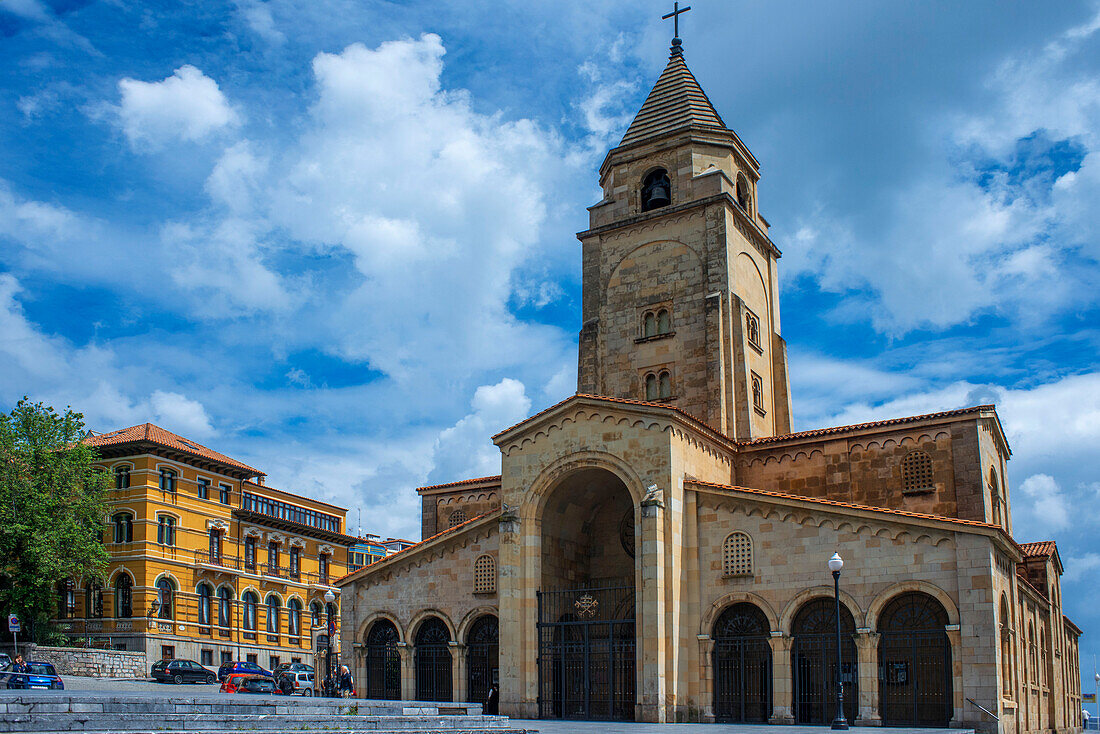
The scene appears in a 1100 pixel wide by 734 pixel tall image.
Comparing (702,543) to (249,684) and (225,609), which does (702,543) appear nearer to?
(249,684)

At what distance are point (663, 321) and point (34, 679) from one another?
25673 mm

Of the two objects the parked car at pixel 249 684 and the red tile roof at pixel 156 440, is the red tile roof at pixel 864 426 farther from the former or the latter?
the red tile roof at pixel 156 440

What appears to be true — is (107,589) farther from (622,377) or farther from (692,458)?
(692,458)

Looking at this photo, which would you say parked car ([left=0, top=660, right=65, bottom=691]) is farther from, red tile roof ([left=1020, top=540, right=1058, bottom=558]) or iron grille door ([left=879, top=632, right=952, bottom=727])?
red tile roof ([left=1020, top=540, right=1058, bottom=558])

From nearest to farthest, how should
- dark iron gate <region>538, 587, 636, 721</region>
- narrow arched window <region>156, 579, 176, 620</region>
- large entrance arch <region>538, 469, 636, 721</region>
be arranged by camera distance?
dark iron gate <region>538, 587, 636, 721</region> < large entrance arch <region>538, 469, 636, 721</region> < narrow arched window <region>156, 579, 176, 620</region>

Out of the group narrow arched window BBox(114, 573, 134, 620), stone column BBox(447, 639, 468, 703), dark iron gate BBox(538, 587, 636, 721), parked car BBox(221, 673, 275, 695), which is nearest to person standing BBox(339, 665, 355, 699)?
stone column BBox(447, 639, 468, 703)

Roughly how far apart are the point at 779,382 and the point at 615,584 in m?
11.4

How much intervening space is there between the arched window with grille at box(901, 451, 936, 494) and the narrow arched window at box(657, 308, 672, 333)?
410 inches

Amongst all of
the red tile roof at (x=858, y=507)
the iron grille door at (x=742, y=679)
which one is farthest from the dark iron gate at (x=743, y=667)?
the red tile roof at (x=858, y=507)

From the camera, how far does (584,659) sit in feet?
107

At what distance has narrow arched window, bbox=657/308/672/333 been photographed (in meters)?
41.1

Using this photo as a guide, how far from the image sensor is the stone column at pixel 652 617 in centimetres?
3030

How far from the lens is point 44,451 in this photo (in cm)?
5191

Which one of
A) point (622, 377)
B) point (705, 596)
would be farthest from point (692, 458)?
point (622, 377)
